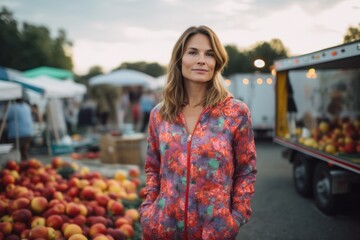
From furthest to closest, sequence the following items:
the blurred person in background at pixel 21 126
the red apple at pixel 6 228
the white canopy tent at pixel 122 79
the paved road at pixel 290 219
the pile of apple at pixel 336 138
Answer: the white canopy tent at pixel 122 79, the blurred person in background at pixel 21 126, the pile of apple at pixel 336 138, the paved road at pixel 290 219, the red apple at pixel 6 228

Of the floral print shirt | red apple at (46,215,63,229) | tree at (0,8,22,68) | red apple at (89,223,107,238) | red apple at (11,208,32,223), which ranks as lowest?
red apple at (89,223,107,238)

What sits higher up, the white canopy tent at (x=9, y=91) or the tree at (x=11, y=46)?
the tree at (x=11, y=46)

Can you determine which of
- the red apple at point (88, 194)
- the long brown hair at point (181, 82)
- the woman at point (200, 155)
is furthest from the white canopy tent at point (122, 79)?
the woman at point (200, 155)

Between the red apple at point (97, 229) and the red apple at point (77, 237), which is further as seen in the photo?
the red apple at point (97, 229)

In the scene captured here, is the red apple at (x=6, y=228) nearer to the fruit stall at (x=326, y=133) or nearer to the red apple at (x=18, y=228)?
the red apple at (x=18, y=228)

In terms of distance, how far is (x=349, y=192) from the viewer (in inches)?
211

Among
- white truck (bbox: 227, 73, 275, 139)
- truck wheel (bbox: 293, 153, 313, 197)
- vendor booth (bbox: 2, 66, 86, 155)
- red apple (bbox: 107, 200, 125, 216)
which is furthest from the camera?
white truck (bbox: 227, 73, 275, 139)

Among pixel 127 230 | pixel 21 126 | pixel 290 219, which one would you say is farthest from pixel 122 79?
pixel 127 230

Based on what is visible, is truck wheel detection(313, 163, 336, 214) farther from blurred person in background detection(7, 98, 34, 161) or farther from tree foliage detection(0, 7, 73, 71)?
tree foliage detection(0, 7, 73, 71)

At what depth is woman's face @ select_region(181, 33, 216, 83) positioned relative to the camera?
7.06 feet

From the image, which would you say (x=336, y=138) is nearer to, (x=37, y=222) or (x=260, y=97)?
(x=37, y=222)

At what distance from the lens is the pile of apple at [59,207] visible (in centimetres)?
361

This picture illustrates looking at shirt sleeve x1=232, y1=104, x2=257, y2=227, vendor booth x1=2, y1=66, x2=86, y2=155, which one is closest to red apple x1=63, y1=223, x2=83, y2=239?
shirt sleeve x1=232, y1=104, x2=257, y2=227

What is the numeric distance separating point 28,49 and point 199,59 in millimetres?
39866
